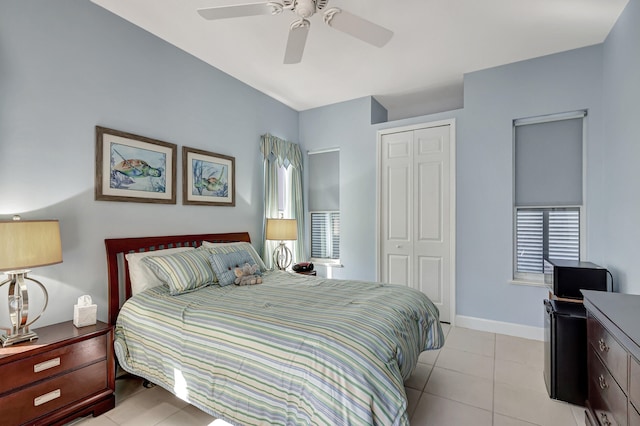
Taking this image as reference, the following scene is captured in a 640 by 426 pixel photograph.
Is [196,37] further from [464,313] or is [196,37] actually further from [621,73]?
[464,313]

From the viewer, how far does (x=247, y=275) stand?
283 centimetres

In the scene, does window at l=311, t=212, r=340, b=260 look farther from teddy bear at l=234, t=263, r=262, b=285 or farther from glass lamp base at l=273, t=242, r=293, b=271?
teddy bear at l=234, t=263, r=262, b=285

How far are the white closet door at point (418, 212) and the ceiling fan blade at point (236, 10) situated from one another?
2.64 metres

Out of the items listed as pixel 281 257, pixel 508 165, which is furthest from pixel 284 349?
pixel 508 165

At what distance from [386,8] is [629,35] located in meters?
1.95

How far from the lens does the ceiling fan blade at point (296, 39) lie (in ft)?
6.95

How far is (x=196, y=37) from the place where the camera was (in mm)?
2902

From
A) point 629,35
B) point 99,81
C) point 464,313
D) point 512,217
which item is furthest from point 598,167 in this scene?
point 99,81

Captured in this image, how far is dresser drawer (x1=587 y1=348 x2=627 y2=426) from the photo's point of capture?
130 centimetres

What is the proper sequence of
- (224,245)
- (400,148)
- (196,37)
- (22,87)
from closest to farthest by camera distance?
(22,87) < (196,37) < (224,245) < (400,148)

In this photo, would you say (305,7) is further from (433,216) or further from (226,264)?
(433,216)

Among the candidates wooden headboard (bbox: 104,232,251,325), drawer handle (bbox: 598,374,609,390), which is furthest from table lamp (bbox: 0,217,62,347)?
drawer handle (bbox: 598,374,609,390)

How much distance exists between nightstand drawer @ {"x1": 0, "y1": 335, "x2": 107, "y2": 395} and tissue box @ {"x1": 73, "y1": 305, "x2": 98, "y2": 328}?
0.60 feet

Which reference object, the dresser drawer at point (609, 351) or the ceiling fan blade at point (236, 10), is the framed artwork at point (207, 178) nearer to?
the ceiling fan blade at point (236, 10)
